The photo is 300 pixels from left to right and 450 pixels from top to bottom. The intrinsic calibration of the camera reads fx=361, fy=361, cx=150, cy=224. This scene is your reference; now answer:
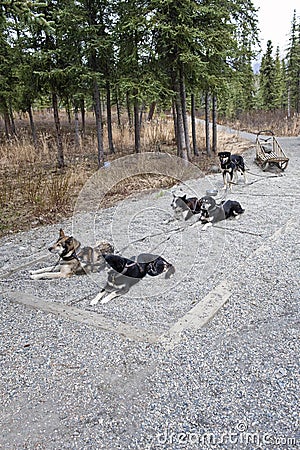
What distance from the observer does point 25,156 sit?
11.6m

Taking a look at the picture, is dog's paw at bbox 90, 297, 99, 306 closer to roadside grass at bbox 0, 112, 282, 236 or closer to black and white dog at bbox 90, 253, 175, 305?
black and white dog at bbox 90, 253, 175, 305

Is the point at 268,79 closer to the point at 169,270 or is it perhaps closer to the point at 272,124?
the point at 272,124

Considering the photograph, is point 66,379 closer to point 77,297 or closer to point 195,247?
point 77,297

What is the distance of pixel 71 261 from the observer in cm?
440

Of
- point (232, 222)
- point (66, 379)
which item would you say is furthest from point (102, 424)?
point (232, 222)

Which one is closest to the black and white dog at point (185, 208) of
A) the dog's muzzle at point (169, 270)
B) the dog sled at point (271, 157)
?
the dog's muzzle at point (169, 270)

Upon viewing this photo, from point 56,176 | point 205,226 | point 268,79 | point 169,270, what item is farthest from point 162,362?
point 268,79

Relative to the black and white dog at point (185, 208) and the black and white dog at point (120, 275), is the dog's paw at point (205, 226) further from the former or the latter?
the black and white dog at point (120, 275)

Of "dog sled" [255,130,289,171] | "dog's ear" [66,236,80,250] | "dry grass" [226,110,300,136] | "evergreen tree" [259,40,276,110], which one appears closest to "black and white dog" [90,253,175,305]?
"dog's ear" [66,236,80,250]

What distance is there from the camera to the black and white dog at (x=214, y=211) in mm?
6121

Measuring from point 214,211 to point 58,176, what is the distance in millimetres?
5146

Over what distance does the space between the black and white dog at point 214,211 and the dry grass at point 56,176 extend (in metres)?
2.85

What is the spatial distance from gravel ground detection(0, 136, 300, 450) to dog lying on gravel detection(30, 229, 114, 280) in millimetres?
116

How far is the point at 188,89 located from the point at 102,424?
10.8 meters
